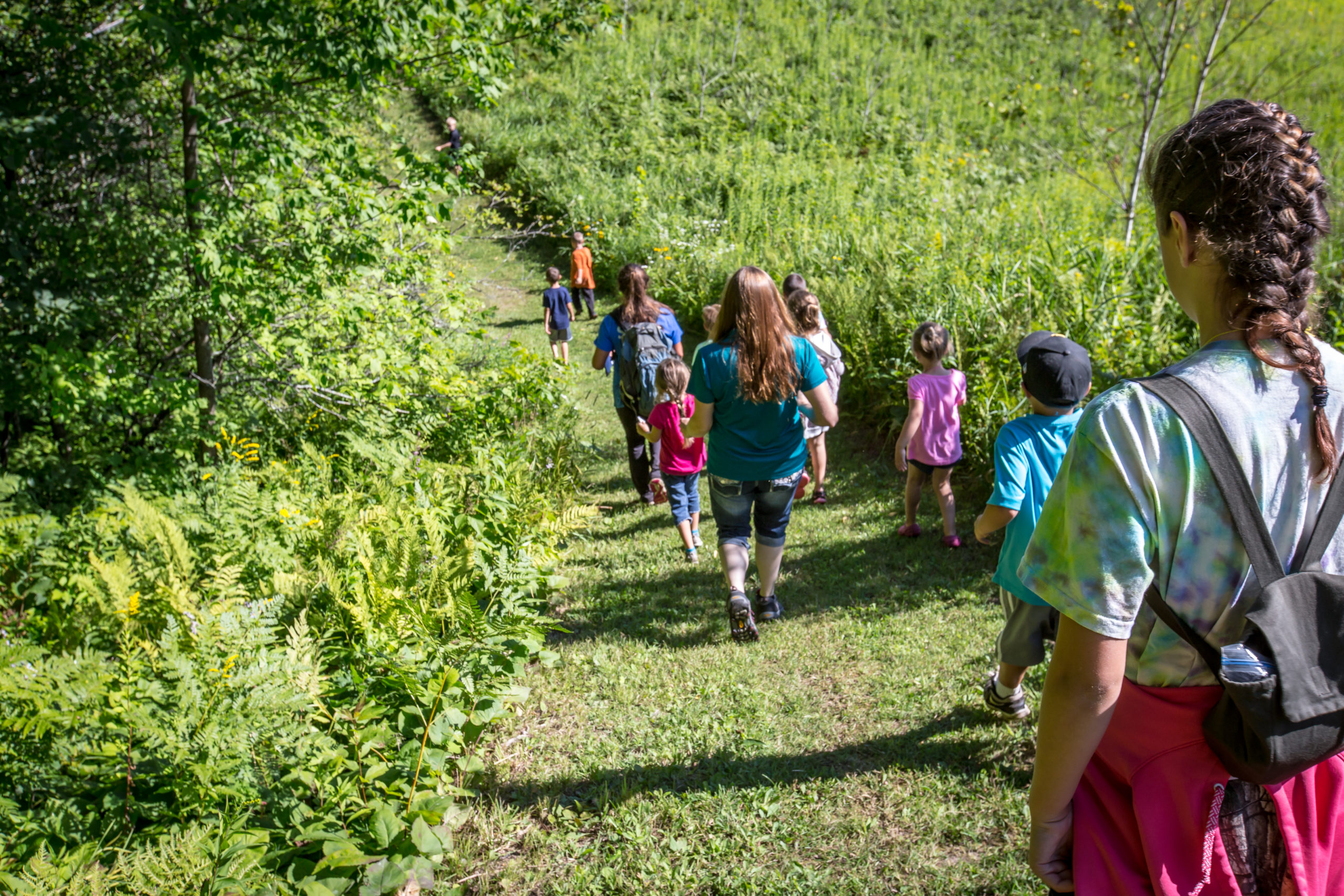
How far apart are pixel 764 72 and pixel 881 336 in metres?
16.9

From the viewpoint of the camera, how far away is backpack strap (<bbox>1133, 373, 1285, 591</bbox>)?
1209 mm

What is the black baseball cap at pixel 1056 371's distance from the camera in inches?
128

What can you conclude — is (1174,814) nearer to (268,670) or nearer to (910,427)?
(268,670)

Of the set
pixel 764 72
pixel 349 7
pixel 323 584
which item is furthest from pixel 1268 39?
pixel 323 584

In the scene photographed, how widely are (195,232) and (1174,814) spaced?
18.2 ft

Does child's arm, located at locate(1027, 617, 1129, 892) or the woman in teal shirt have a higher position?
child's arm, located at locate(1027, 617, 1129, 892)

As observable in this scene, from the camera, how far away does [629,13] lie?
2559 cm

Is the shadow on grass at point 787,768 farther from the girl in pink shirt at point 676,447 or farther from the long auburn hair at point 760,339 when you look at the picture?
the girl in pink shirt at point 676,447

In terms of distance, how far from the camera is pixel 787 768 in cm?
346

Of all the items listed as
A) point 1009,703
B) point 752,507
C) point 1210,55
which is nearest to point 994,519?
point 1009,703

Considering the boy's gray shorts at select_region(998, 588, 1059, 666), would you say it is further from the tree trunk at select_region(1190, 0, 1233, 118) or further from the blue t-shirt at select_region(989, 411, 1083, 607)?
the tree trunk at select_region(1190, 0, 1233, 118)

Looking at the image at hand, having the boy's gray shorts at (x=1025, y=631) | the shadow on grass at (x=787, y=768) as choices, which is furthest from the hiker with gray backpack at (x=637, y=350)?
the boy's gray shorts at (x=1025, y=631)

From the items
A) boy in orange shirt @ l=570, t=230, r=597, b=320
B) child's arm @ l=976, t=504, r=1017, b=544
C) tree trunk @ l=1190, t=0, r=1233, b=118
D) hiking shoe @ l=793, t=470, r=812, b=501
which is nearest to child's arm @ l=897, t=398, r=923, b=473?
hiking shoe @ l=793, t=470, r=812, b=501

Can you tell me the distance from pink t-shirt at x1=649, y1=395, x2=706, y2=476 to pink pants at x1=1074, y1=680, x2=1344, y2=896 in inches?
164
